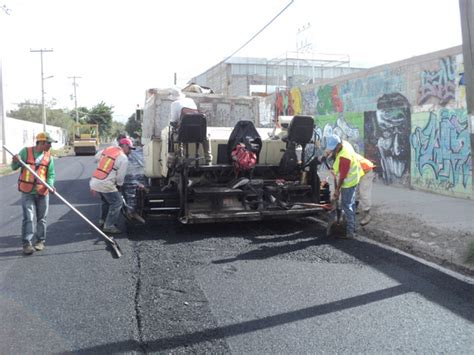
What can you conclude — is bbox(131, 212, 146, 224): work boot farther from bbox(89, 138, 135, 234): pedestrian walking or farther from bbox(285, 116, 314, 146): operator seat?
bbox(285, 116, 314, 146): operator seat

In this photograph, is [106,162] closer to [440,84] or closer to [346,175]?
[346,175]

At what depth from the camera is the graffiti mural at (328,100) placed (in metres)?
15.2

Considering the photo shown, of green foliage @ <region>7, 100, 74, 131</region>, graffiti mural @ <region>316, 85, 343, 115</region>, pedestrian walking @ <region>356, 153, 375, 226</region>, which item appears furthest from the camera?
green foliage @ <region>7, 100, 74, 131</region>

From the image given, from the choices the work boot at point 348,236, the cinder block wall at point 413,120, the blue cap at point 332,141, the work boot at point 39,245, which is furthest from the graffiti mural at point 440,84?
the work boot at point 39,245

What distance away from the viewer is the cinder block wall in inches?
387

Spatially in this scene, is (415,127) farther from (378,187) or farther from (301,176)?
(301,176)

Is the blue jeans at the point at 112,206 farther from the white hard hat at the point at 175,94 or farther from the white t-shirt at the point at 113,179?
the white hard hat at the point at 175,94

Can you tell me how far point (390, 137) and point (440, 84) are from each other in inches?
81.3

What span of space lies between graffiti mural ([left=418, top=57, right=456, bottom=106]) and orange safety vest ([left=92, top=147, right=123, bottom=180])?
6760 millimetres

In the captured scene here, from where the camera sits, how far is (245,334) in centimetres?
393

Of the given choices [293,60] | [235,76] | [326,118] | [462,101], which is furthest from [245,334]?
[235,76]

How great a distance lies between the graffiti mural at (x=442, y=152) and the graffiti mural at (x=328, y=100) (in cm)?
431

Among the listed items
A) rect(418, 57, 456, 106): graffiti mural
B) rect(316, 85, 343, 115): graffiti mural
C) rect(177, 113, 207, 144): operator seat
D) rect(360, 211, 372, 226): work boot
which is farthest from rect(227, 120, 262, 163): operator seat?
rect(316, 85, 343, 115): graffiti mural

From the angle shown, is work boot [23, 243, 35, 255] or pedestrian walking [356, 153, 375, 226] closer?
work boot [23, 243, 35, 255]
